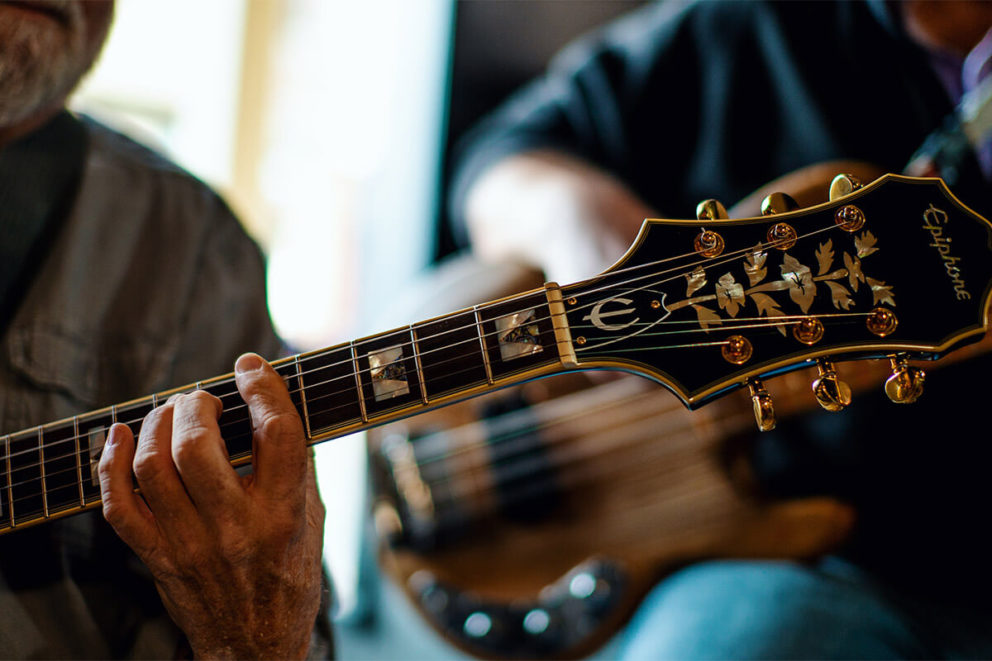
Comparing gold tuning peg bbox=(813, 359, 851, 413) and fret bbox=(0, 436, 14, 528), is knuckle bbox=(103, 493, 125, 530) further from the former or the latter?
gold tuning peg bbox=(813, 359, 851, 413)

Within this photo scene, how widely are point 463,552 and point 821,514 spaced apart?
1.46 feet

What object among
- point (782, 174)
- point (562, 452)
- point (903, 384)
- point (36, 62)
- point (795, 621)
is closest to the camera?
point (903, 384)

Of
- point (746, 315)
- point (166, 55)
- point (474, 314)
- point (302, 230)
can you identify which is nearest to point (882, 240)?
point (746, 315)

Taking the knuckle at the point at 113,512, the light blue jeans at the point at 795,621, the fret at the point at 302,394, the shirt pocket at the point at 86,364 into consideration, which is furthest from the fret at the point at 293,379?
the light blue jeans at the point at 795,621

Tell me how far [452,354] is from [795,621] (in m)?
0.48

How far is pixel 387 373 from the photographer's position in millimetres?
487

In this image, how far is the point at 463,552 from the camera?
3.19ft

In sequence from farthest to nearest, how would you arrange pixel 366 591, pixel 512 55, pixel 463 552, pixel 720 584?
pixel 512 55
pixel 366 591
pixel 463 552
pixel 720 584

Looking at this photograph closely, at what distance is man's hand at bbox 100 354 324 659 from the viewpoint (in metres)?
0.45

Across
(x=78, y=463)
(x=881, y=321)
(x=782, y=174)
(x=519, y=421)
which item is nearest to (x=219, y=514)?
(x=78, y=463)

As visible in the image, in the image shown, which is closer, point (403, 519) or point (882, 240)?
point (882, 240)

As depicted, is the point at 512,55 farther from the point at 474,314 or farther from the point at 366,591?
the point at 474,314

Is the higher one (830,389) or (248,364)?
(248,364)

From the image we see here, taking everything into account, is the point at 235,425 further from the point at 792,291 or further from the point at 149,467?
the point at 792,291
